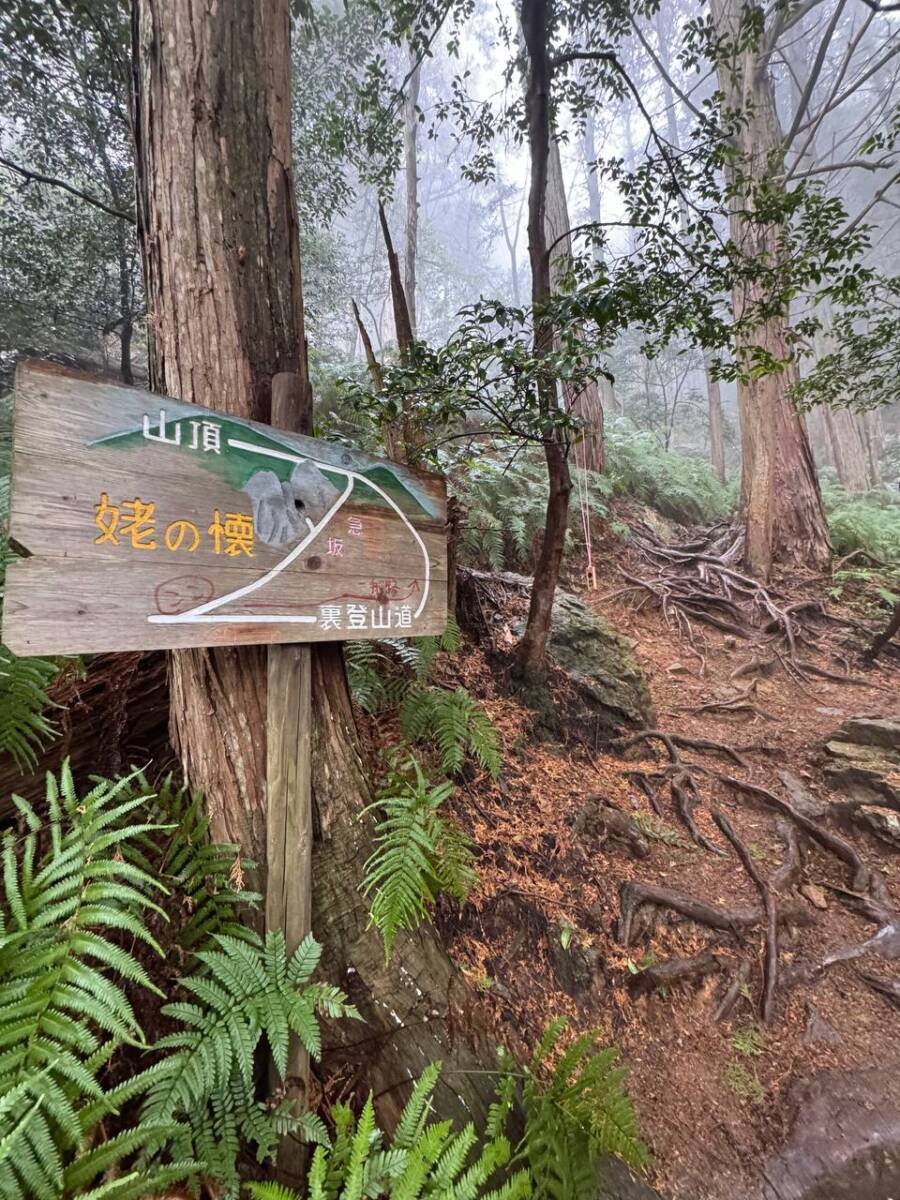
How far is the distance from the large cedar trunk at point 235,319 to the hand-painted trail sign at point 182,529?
359 millimetres

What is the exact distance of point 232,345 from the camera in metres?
1.73

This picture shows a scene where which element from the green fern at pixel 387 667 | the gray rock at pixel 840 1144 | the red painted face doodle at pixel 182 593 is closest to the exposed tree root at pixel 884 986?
the gray rock at pixel 840 1144

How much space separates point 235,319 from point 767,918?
392cm

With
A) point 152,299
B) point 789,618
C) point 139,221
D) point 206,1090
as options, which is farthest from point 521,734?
point 789,618

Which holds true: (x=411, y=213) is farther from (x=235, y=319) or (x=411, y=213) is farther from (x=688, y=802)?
(x=688, y=802)

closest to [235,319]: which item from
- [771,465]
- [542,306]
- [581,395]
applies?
[542,306]

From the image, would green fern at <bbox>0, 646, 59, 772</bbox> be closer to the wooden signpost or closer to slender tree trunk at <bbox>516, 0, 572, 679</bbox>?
the wooden signpost

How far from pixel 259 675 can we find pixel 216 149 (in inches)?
69.7

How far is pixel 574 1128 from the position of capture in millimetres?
1709

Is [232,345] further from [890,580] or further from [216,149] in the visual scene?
[890,580]

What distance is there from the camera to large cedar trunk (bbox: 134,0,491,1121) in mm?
1711

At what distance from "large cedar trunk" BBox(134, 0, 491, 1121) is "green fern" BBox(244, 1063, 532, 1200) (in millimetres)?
306

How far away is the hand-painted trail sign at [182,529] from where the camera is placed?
1137 mm

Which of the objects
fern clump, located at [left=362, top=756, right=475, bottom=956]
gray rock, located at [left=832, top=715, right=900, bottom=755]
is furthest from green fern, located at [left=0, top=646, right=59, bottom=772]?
gray rock, located at [left=832, top=715, right=900, bottom=755]
